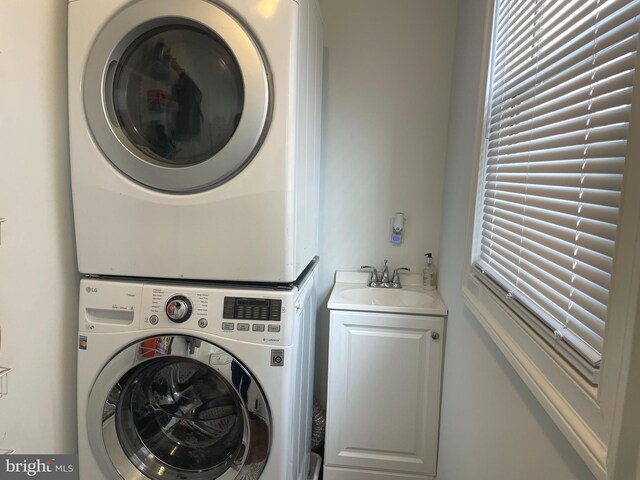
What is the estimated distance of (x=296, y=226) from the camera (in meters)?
1.21

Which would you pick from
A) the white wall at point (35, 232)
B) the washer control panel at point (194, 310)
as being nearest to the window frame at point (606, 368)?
the washer control panel at point (194, 310)

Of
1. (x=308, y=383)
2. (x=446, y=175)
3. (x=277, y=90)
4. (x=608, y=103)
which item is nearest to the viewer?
(x=608, y=103)

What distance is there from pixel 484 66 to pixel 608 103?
77 cm

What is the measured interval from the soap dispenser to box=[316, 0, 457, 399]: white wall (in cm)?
5

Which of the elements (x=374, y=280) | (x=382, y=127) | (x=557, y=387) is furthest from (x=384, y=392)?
(x=382, y=127)

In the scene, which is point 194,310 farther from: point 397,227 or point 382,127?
point 382,127

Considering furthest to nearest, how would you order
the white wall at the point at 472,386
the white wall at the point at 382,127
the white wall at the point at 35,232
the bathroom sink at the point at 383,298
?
the white wall at the point at 382,127 < the bathroom sink at the point at 383,298 < the white wall at the point at 35,232 < the white wall at the point at 472,386

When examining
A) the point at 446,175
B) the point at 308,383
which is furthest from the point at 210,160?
the point at 446,175

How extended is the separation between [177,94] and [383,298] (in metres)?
1.17

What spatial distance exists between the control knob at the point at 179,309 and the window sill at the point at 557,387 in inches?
33.5

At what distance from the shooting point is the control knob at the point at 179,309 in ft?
3.88

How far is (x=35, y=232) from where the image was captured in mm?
1174

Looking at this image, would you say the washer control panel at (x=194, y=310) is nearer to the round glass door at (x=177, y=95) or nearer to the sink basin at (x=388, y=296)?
the round glass door at (x=177, y=95)

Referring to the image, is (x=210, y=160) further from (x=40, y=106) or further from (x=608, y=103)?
(x=608, y=103)
